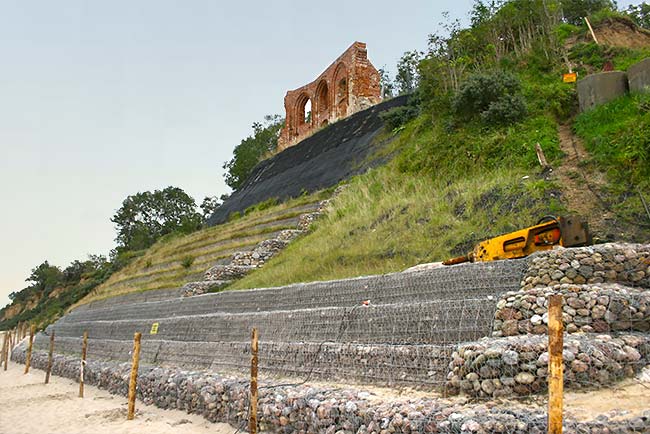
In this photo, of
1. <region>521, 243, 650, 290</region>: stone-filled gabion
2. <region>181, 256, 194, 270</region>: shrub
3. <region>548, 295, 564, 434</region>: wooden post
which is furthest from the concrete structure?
<region>181, 256, 194, 270</region>: shrub

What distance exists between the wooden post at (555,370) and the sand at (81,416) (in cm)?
438

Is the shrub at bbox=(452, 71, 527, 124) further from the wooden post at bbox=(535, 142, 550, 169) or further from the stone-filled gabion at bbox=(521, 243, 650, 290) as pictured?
the stone-filled gabion at bbox=(521, 243, 650, 290)

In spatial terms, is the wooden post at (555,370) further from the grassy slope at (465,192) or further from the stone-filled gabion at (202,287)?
the stone-filled gabion at (202,287)

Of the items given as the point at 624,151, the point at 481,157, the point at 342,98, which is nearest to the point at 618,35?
the point at 481,157

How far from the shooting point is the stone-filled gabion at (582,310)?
17.0ft

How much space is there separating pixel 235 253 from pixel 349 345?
1213cm

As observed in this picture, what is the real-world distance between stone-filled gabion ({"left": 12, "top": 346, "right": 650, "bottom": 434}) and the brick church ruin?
2406 centimetres

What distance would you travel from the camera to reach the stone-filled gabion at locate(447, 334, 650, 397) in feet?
14.3

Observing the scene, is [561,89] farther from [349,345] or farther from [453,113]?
[349,345]

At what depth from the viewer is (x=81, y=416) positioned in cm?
880

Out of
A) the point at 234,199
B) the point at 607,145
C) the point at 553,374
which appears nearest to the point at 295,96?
the point at 234,199

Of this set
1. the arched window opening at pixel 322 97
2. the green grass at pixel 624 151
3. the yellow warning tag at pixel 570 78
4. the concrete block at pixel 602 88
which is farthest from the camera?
the arched window opening at pixel 322 97

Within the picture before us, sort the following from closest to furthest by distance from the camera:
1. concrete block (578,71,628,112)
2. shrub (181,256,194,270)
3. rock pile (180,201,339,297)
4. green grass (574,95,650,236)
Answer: green grass (574,95,650,236) < concrete block (578,71,628,112) < rock pile (180,201,339,297) < shrub (181,256,194,270)

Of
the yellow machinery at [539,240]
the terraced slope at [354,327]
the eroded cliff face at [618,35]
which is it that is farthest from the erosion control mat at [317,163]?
the yellow machinery at [539,240]
